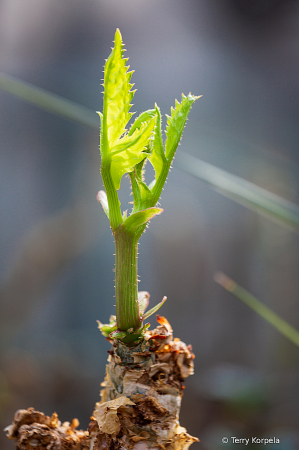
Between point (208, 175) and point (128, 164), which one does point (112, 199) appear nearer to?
point (128, 164)

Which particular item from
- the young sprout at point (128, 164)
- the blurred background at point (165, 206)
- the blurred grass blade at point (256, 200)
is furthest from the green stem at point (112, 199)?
the blurred background at point (165, 206)

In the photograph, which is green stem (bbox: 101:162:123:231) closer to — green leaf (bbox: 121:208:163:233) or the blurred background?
green leaf (bbox: 121:208:163:233)

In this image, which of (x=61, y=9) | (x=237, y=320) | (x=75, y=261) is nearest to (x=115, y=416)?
(x=75, y=261)

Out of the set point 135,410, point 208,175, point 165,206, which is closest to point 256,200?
point 208,175

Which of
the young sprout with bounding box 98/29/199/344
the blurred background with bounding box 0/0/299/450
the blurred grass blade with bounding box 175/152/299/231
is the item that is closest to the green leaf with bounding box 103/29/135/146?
the young sprout with bounding box 98/29/199/344

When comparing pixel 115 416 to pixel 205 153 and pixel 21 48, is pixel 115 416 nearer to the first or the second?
pixel 205 153

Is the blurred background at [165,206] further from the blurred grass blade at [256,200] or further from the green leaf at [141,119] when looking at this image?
the green leaf at [141,119]

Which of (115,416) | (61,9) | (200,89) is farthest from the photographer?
(200,89)
